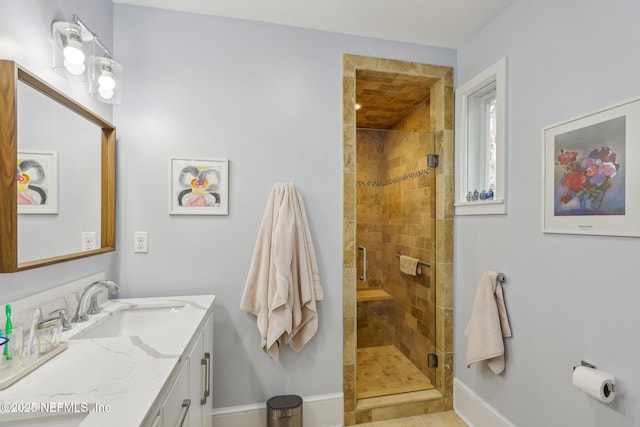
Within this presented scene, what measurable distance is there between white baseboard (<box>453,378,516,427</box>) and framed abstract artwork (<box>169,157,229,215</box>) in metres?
2.05

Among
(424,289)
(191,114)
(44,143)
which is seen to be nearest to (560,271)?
(424,289)

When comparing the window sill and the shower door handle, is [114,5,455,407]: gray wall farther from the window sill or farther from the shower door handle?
the window sill

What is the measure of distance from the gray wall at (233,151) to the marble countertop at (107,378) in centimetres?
66

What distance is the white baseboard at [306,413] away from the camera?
1934 millimetres

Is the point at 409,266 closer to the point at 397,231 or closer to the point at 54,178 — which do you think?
the point at 397,231

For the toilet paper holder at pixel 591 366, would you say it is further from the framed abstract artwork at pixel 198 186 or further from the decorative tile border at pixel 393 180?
the framed abstract artwork at pixel 198 186

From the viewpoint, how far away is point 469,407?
209 cm

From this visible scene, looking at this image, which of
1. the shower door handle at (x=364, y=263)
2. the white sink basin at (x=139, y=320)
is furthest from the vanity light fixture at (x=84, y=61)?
the shower door handle at (x=364, y=263)

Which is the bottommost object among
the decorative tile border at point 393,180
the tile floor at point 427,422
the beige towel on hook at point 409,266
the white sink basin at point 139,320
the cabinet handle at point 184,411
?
the tile floor at point 427,422

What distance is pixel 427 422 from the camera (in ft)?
6.97

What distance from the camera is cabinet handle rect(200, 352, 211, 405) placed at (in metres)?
1.51

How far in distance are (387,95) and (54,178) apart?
2.30m

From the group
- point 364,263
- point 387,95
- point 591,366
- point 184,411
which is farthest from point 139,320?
point 387,95

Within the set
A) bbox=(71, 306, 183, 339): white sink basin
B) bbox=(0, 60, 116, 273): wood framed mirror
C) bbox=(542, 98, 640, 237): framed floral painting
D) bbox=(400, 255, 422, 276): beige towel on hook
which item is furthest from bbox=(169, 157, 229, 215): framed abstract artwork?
bbox=(542, 98, 640, 237): framed floral painting
